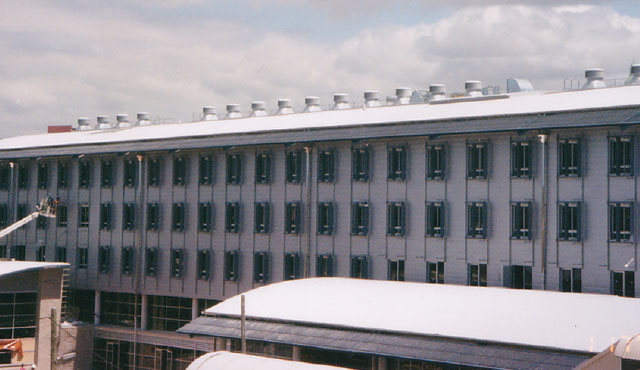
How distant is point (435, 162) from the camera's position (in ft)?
172

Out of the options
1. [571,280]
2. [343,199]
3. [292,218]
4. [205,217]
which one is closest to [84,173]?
[205,217]

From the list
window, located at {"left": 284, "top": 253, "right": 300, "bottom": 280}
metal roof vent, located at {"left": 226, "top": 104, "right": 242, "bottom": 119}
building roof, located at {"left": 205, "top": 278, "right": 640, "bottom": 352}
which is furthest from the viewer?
metal roof vent, located at {"left": 226, "top": 104, "right": 242, "bottom": 119}

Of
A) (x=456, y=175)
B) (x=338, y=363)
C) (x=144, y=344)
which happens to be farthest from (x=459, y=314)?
(x=144, y=344)

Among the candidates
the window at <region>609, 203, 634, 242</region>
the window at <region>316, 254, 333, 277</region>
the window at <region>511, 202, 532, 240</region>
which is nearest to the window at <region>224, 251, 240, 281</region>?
the window at <region>316, 254, 333, 277</region>

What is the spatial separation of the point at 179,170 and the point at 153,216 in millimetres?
4773

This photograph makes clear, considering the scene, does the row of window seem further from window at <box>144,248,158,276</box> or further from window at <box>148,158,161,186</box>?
window at <box>144,248,158,276</box>

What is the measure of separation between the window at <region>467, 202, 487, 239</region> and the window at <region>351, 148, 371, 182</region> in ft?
26.6

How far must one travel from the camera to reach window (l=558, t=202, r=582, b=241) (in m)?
46.4

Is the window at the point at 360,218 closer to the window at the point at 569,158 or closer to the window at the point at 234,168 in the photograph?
the window at the point at 234,168

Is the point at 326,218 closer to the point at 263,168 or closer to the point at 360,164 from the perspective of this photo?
the point at 360,164

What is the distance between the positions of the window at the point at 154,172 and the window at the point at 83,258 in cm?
961

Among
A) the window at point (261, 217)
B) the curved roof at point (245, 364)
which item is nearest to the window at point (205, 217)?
the window at point (261, 217)

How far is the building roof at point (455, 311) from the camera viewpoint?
36.8m

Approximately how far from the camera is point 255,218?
61.1m
